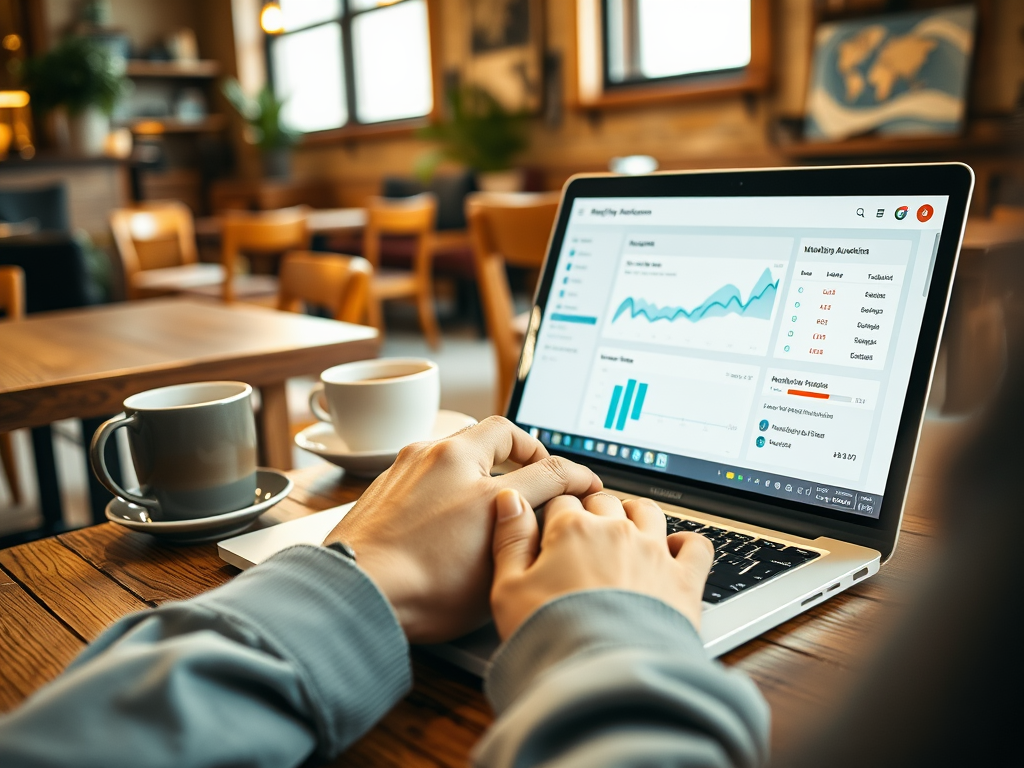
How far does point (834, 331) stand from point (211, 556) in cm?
46

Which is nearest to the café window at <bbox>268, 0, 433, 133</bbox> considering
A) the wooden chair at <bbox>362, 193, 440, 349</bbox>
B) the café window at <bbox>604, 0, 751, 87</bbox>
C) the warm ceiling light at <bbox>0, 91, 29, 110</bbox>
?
the café window at <bbox>604, 0, 751, 87</bbox>

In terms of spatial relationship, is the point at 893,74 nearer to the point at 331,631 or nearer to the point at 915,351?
the point at 915,351

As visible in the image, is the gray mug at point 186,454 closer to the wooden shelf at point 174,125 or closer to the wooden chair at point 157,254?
the wooden chair at point 157,254

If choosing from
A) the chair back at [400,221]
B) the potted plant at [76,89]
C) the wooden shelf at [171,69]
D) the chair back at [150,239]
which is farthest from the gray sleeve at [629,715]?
the wooden shelf at [171,69]

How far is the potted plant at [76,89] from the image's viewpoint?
5.49m

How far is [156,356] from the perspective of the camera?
1.22 meters

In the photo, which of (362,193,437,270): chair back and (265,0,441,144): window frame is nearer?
(362,193,437,270): chair back

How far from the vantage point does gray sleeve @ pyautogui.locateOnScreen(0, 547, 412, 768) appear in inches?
13.8

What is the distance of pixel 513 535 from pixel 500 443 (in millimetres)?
95

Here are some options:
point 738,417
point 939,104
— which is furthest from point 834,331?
point 939,104

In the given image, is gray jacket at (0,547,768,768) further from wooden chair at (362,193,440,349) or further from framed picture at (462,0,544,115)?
framed picture at (462,0,544,115)

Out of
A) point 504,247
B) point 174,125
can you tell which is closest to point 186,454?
point 504,247

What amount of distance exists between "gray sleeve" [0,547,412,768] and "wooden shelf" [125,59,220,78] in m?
8.48

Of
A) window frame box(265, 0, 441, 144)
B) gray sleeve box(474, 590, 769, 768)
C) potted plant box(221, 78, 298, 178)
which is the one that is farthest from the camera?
potted plant box(221, 78, 298, 178)
